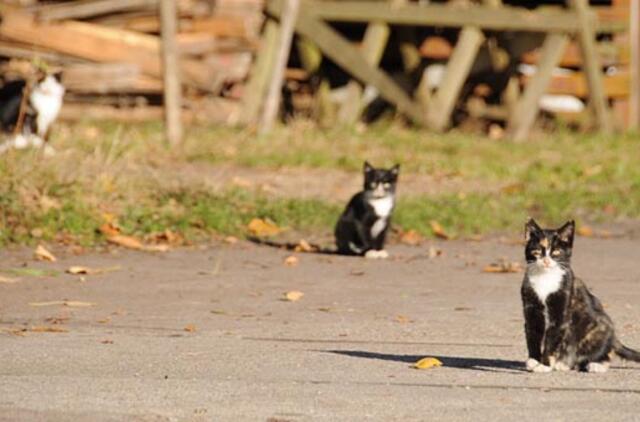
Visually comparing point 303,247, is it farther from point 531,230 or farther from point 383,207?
point 531,230

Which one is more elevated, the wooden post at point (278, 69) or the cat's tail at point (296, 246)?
the wooden post at point (278, 69)

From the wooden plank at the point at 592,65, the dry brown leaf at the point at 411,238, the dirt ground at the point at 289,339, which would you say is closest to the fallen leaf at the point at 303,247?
the dirt ground at the point at 289,339

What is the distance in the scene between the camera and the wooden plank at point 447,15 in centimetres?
2083

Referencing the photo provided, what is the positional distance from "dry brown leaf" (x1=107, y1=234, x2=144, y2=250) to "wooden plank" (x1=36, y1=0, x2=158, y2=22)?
7607 mm

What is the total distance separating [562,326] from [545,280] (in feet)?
0.77

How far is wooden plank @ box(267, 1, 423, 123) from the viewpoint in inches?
826

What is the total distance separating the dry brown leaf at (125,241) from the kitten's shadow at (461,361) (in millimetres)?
4776

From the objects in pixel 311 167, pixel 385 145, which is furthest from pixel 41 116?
pixel 385 145

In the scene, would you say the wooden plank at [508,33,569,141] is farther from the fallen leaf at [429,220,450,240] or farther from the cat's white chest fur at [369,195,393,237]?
the cat's white chest fur at [369,195,393,237]

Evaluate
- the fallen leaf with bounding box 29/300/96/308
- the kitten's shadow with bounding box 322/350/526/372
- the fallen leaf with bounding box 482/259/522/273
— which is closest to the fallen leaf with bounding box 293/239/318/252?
the fallen leaf with bounding box 482/259/522/273

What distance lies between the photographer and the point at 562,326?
7.86 meters

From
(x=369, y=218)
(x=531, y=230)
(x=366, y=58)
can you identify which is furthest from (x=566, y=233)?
(x=366, y=58)

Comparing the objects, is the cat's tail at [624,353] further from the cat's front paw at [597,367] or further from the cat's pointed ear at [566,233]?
the cat's pointed ear at [566,233]

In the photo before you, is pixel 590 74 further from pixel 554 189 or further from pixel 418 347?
pixel 418 347
